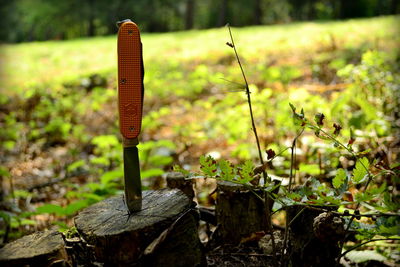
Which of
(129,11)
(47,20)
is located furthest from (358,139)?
(47,20)

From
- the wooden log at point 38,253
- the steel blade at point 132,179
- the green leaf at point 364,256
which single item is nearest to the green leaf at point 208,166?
the steel blade at point 132,179

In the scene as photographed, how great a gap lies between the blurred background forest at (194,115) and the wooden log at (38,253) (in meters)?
0.45

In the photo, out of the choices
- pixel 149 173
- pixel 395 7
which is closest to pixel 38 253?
pixel 149 173

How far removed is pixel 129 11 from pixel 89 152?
1864 cm

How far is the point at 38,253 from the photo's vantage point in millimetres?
1466

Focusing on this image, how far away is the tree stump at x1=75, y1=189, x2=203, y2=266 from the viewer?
4.81ft

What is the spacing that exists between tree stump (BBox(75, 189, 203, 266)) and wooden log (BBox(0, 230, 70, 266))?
0.11 m

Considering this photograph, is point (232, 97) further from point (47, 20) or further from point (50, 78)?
point (47, 20)

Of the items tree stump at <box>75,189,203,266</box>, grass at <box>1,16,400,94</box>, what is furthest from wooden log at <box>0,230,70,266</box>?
grass at <box>1,16,400,94</box>

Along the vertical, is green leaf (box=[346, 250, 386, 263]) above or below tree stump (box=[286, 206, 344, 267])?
below

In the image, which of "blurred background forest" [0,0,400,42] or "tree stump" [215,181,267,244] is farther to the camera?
"blurred background forest" [0,0,400,42]

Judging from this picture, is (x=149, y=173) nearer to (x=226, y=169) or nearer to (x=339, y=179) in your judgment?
(x=226, y=169)

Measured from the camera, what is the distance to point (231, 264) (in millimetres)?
1811

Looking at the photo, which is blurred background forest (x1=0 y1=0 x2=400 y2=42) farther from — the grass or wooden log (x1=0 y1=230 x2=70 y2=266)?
wooden log (x1=0 y1=230 x2=70 y2=266)
